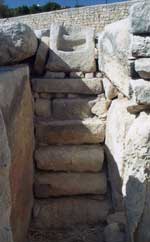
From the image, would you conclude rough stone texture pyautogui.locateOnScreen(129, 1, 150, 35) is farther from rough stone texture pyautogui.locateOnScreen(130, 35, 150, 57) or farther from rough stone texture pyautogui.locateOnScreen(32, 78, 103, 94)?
rough stone texture pyautogui.locateOnScreen(32, 78, 103, 94)

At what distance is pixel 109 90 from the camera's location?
346 cm

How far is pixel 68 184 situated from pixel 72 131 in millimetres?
400

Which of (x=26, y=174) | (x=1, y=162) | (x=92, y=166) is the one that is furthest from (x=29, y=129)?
(x=1, y=162)

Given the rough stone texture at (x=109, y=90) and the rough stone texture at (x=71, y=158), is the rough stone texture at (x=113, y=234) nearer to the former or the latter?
the rough stone texture at (x=71, y=158)

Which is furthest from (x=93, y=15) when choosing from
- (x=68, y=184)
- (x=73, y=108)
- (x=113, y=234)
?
(x=113, y=234)

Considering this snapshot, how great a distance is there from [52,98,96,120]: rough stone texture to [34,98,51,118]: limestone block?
5cm

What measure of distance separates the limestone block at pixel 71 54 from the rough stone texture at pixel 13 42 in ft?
0.87

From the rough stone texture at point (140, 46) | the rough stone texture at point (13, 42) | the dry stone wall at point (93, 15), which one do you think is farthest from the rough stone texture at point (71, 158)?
the dry stone wall at point (93, 15)

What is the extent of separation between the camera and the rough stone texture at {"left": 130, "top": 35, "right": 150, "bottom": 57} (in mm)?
2551

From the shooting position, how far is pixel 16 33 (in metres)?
3.39

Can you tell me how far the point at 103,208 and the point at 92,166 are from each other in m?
0.32

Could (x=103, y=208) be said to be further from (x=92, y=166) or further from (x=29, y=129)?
(x=29, y=129)

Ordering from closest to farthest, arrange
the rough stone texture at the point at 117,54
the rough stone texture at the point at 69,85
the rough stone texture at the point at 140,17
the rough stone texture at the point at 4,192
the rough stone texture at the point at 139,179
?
the rough stone texture at the point at 4,192 → the rough stone texture at the point at 140,17 → the rough stone texture at the point at 139,179 → the rough stone texture at the point at 117,54 → the rough stone texture at the point at 69,85

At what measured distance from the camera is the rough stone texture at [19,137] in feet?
9.22
